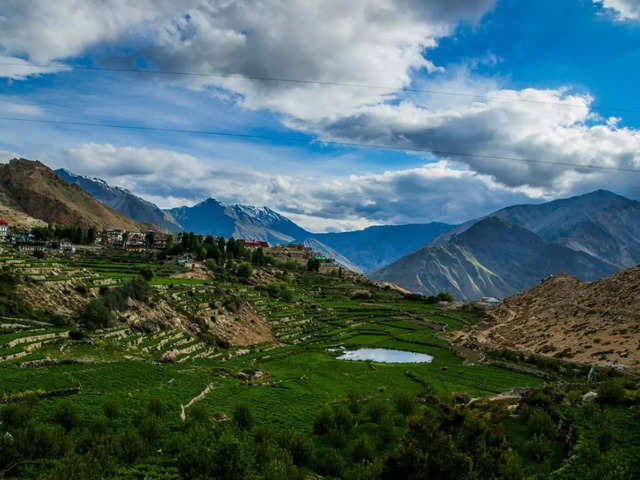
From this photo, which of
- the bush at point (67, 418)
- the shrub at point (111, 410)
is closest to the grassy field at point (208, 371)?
the shrub at point (111, 410)

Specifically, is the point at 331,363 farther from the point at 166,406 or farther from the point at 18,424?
the point at 18,424

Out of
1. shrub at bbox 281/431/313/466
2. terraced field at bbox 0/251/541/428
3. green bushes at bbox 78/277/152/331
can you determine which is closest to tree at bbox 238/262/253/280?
terraced field at bbox 0/251/541/428

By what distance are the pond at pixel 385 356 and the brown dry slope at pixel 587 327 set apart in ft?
63.9

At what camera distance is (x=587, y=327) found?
78875 millimetres

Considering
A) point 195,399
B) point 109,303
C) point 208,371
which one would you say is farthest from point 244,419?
point 109,303

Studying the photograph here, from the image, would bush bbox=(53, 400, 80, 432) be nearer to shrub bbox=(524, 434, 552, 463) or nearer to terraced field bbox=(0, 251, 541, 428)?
terraced field bbox=(0, 251, 541, 428)

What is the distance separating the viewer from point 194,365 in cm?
5281

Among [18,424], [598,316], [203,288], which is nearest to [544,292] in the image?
[598,316]

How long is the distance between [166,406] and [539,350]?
6918 centimetres

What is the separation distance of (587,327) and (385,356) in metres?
39.5

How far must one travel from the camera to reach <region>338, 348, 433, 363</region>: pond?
77.0 m

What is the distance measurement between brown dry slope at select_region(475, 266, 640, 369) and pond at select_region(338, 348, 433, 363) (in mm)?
19465

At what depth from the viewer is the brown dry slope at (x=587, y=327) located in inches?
2616

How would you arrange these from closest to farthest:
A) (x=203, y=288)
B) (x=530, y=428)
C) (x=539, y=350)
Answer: (x=530, y=428), (x=539, y=350), (x=203, y=288)
